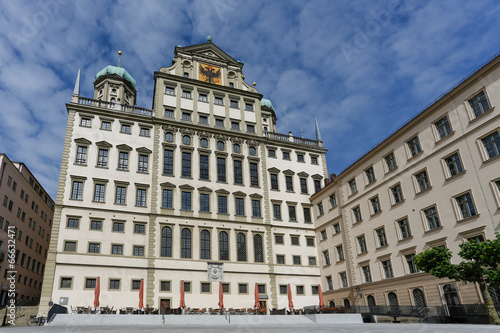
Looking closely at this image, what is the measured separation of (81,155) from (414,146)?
→ 36056mm

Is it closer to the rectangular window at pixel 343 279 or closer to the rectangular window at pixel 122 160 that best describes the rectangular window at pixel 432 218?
the rectangular window at pixel 343 279

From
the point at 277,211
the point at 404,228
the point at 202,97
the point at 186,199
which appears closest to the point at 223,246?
the point at 186,199

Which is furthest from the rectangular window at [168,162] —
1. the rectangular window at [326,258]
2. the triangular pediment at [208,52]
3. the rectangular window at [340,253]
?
the rectangular window at [340,253]

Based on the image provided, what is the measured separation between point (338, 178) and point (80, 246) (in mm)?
30559

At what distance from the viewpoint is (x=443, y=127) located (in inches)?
1292

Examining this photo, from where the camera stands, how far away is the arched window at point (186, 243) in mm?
42562

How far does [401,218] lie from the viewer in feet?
117

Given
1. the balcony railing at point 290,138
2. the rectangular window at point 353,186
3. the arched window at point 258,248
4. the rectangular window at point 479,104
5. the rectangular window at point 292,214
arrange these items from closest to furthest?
the rectangular window at point 479,104 < the rectangular window at point 353,186 < the arched window at point 258,248 < the rectangular window at point 292,214 < the balcony railing at point 290,138

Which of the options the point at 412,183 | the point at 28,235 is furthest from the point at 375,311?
Answer: the point at 28,235

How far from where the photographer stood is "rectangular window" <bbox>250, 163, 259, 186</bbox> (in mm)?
49987

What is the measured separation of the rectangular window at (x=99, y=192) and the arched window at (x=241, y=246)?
1658 cm

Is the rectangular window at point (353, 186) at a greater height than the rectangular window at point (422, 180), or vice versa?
the rectangular window at point (353, 186)

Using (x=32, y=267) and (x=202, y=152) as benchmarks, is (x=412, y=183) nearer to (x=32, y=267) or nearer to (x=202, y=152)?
(x=202, y=152)

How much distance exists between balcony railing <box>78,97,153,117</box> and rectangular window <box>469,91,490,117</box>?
36043 mm
